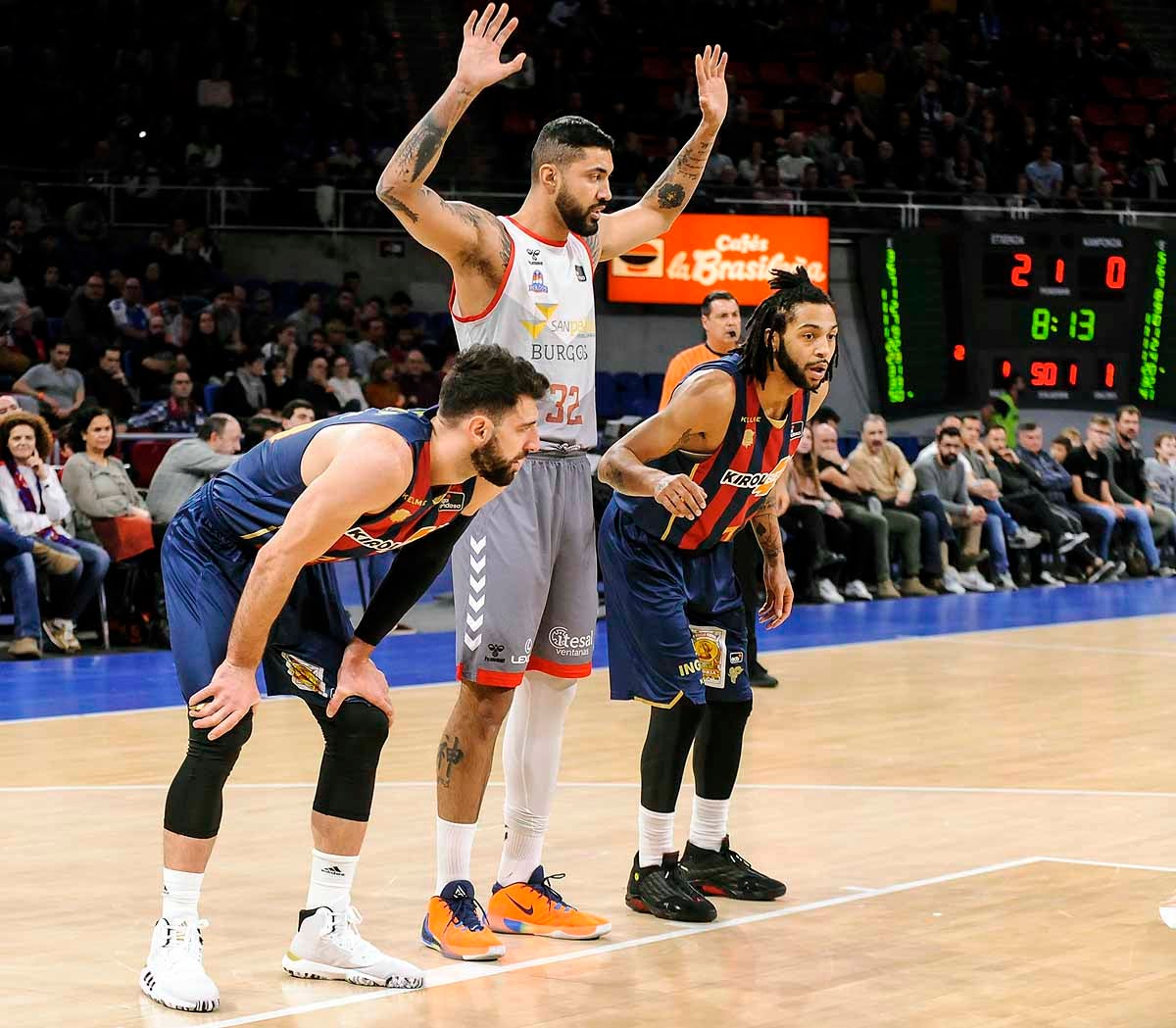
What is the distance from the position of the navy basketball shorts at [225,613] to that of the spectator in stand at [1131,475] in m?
14.8

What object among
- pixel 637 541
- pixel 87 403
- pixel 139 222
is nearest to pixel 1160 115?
pixel 139 222

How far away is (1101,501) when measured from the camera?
18.1 m

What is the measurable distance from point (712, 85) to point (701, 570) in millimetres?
1589

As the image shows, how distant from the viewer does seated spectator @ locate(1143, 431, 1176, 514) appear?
61.7ft

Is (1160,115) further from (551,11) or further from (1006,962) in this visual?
(1006,962)

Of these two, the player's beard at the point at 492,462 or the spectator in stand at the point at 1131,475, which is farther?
the spectator in stand at the point at 1131,475

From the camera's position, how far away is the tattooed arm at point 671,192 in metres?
5.70

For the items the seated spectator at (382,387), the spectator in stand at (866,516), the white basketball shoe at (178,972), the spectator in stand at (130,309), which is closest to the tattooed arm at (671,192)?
the white basketball shoe at (178,972)

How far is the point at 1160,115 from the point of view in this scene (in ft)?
82.1

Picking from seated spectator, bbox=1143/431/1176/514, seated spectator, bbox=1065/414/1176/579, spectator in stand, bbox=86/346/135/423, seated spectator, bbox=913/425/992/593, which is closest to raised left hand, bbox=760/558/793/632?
spectator in stand, bbox=86/346/135/423

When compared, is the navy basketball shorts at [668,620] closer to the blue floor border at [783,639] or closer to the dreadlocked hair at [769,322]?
the dreadlocked hair at [769,322]

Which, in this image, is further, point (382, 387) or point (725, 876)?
point (382, 387)

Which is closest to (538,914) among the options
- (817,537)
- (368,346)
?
(817,537)

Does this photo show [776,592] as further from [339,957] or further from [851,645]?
[851,645]
